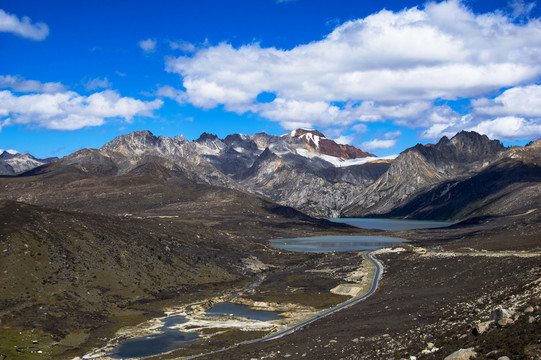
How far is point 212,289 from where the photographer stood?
123 meters

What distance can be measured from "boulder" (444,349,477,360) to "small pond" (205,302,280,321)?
56.2 meters

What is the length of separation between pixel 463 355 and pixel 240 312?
65268 millimetres

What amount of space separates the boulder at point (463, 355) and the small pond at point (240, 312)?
56244mm

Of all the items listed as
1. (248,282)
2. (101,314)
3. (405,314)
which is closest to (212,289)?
(248,282)

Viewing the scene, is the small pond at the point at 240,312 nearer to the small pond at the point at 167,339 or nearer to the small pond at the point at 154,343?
the small pond at the point at 167,339

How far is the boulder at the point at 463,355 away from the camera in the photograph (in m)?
33.7

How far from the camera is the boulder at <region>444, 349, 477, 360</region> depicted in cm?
3369

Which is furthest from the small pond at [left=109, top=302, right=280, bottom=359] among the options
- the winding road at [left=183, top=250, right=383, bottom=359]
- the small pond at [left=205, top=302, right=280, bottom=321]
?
the winding road at [left=183, top=250, right=383, bottom=359]

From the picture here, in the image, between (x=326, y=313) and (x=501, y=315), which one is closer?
(x=501, y=315)

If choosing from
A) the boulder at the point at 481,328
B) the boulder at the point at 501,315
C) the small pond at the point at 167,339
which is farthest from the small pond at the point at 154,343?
the boulder at the point at 501,315

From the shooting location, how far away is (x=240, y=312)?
312ft

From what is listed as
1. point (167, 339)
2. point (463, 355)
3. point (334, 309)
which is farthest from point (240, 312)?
point (463, 355)

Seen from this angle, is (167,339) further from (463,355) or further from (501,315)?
(463,355)

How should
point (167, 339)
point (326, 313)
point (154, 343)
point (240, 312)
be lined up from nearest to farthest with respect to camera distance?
point (154, 343) < point (167, 339) < point (326, 313) < point (240, 312)
